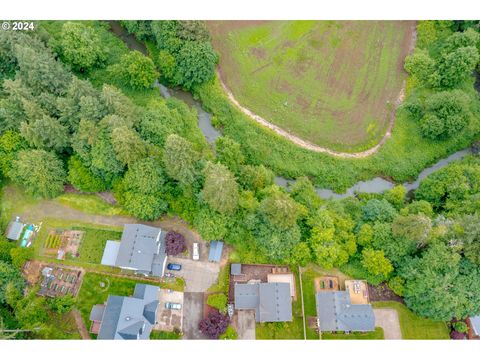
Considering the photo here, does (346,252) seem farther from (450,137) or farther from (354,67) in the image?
(354,67)

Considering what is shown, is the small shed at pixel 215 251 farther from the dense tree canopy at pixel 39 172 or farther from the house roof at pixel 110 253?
the dense tree canopy at pixel 39 172

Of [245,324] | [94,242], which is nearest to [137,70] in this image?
[94,242]

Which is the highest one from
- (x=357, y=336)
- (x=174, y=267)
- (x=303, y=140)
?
(x=303, y=140)

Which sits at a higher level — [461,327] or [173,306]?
[173,306]

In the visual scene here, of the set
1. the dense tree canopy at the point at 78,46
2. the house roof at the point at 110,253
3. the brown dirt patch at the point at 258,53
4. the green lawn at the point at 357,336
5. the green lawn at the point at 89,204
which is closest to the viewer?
the green lawn at the point at 357,336

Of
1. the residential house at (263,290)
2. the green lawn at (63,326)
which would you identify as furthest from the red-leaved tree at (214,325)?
the green lawn at (63,326)

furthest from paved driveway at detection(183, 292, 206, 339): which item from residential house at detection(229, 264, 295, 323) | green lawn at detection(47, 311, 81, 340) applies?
green lawn at detection(47, 311, 81, 340)

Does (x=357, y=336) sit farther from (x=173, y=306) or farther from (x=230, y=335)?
(x=173, y=306)
